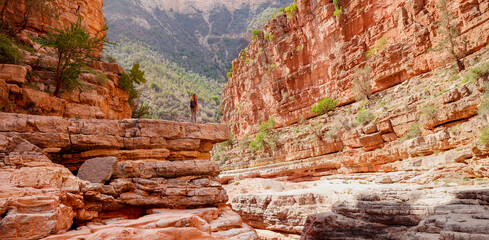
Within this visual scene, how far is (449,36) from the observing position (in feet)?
62.6

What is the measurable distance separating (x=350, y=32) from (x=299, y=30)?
9651 millimetres

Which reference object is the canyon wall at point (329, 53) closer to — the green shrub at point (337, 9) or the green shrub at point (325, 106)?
the green shrub at point (337, 9)

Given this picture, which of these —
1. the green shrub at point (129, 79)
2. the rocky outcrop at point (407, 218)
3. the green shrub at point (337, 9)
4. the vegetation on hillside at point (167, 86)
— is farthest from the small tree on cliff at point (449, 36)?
the vegetation on hillside at point (167, 86)

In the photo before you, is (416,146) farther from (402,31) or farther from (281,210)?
(402,31)

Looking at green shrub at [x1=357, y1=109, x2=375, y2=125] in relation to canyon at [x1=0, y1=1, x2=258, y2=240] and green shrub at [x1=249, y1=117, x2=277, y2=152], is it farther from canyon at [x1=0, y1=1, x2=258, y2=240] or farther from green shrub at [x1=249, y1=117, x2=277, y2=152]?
canyon at [x1=0, y1=1, x2=258, y2=240]

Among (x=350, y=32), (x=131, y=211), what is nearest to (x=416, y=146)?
(x=131, y=211)

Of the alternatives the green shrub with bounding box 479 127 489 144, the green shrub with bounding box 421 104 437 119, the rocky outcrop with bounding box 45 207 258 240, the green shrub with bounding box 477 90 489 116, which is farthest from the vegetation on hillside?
the green shrub with bounding box 479 127 489 144

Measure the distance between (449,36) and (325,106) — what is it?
648 inches

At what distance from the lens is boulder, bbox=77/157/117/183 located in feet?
20.3

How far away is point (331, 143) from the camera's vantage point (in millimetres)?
25781

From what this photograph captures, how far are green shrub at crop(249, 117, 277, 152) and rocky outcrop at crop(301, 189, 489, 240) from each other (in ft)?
82.7

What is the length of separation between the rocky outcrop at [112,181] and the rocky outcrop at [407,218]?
3936 millimetres

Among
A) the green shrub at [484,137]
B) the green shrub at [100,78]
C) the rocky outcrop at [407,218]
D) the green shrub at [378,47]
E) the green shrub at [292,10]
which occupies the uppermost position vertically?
the green shrub at [292,10]

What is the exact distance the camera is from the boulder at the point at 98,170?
6.19 metres
